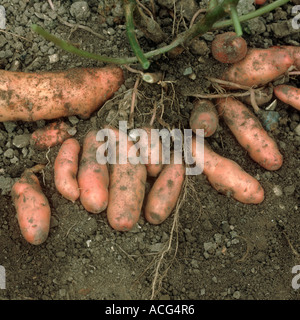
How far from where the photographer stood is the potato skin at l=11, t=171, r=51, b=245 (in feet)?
5.29

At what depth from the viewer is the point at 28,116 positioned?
5.90 feet

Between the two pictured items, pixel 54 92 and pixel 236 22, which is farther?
pixel 54 92

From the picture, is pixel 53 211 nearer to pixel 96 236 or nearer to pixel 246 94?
pixel 96 236

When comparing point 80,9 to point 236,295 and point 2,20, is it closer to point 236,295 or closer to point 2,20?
point 2,20

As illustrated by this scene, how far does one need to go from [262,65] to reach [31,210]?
1168 mm

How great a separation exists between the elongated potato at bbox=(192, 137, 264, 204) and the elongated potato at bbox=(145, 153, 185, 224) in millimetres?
129

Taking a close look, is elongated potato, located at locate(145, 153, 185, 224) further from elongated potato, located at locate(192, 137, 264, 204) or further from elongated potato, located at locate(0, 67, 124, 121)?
elongated potato, located at locate(0, 67, 124, 121)

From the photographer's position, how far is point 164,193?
1730mm

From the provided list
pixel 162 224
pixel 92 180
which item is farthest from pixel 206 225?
pixel 92 180

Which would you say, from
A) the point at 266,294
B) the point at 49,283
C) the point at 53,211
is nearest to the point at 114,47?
the point at 53,211

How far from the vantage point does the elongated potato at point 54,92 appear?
5.78 ft

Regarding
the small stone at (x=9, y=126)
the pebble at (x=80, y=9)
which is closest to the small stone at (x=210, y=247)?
the small stone at (x=9, y=126)

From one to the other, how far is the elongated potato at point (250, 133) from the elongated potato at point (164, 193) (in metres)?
0.32

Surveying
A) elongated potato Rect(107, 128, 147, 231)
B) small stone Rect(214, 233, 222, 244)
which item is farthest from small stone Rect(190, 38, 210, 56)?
small stone Rect(214, 233, 222, 244)
